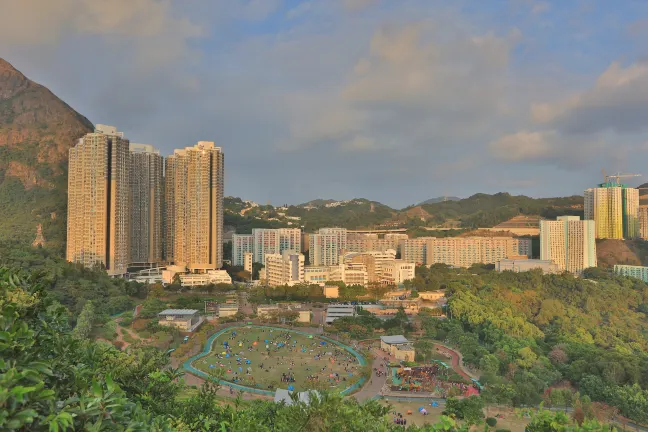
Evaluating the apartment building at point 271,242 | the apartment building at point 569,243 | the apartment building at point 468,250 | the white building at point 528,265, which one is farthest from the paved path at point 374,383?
the apartment building at point 569,243

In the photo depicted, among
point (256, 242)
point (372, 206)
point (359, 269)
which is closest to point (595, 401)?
point (359, 269)

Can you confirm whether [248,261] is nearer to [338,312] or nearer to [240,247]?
[240,247]

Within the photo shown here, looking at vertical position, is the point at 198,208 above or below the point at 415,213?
below

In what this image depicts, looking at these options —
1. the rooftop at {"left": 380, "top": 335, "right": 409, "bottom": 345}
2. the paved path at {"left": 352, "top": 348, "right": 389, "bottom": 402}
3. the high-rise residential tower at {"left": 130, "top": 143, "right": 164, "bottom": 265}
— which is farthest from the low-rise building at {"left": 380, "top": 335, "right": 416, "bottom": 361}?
the high-rise residential tower at {"left": 130, "top": 143, "right": 164, "bottom": 265}

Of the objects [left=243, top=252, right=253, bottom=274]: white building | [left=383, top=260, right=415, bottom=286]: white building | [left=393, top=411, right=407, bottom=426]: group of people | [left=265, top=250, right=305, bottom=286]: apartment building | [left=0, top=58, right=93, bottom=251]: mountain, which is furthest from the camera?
[left=243, top=252, right=253, bottom=274]: white building

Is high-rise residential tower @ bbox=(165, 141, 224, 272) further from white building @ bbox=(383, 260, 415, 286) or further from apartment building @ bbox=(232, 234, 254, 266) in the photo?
white building @ bbox=(383, 260, 415, 286)

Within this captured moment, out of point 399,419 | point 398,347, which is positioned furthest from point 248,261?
point 399,419

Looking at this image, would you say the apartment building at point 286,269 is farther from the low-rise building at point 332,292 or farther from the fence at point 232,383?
the fence at point 232,383
